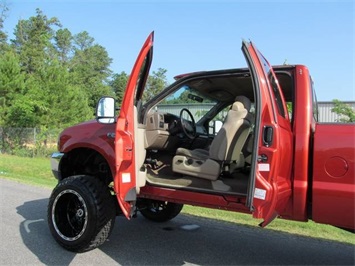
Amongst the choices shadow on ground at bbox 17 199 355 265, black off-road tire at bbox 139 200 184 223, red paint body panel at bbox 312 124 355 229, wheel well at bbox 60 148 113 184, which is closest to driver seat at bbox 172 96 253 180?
red paint body panel at bbox 312 124 355 229

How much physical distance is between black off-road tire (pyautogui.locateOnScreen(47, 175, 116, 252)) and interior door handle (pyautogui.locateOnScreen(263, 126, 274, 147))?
7.05 ft

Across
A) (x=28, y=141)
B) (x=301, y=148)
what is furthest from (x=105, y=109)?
(x=28, y=141)

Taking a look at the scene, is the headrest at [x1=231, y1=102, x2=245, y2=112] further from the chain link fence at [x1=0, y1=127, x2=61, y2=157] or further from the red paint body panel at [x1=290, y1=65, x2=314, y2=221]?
the chain link fence at [x1=0, y1=127, x2=61, y2=157]

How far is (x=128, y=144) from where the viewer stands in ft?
13.9

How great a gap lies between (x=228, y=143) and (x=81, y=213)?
2.00 metres

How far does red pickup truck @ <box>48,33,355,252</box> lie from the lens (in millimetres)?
3678

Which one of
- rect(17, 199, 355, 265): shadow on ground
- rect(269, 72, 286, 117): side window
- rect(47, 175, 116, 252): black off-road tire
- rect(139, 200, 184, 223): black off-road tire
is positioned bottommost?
rect(17, 199, 355, 265): shadow on ground

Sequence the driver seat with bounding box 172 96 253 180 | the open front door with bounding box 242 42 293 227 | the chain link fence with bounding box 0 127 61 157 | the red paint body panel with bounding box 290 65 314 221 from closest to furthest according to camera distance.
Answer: the open front door with bounding box 242 42 293 227 < the red paint body panel with bounding box 290 65 314 221 < the driver seat with bounding box 172 96 253 180 < the chain link fence with bounding box 0 127 61 157

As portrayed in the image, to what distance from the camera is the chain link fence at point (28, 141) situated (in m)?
21.9

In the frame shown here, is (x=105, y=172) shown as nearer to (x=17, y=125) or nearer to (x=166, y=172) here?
(x=166, y=172)

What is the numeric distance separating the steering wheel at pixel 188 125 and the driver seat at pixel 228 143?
0.87m

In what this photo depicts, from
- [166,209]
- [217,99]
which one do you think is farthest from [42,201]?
[217,99]

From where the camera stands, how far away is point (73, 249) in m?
4.69

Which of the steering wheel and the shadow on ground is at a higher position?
the steering wheel
